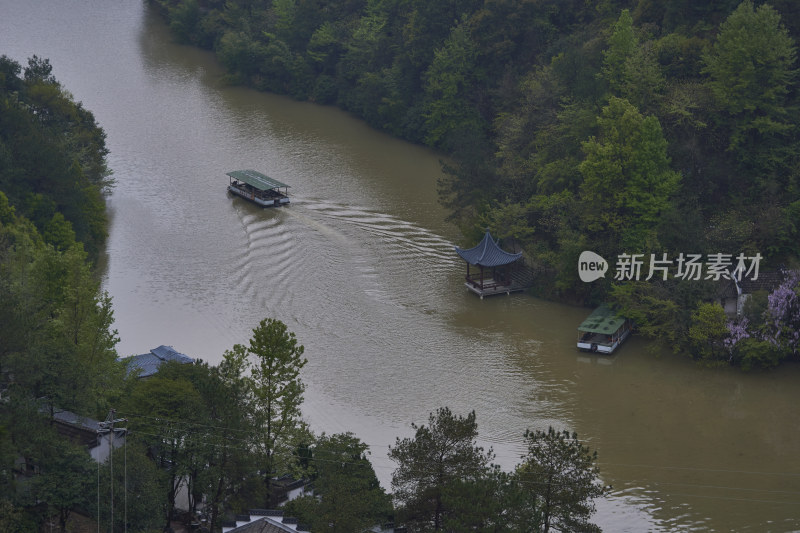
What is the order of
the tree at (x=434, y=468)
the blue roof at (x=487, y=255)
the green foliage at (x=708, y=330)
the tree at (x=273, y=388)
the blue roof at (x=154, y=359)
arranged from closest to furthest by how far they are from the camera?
1. the tree at (x=434, y=468)
2. the tree at (x=273, y=388)
3. the blue roof at (x=154, y=359)
4. the green foliage at (x=708, y=330)
5. the blue roof at (x=487, y=255)

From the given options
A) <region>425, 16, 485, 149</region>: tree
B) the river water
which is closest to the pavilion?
the river water

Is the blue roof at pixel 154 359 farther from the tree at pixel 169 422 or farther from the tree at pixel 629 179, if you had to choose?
the tree at pixel 629 179

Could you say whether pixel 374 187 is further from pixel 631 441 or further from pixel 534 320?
pixel 631 441

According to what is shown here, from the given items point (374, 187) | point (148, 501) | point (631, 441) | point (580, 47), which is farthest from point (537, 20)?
point (148, 501)

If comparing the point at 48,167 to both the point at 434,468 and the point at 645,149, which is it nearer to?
the point at 645,149

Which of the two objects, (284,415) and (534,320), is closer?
Result: (284,415)

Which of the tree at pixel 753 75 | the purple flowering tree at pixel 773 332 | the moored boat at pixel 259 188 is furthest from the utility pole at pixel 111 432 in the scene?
the tree at pixel 753 75

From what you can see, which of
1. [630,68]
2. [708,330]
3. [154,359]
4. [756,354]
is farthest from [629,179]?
[154,359]
